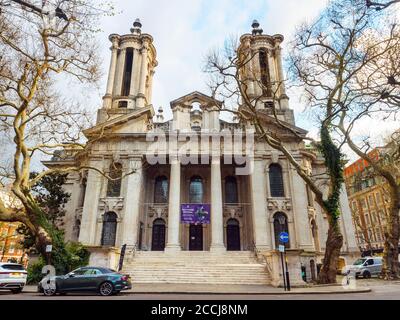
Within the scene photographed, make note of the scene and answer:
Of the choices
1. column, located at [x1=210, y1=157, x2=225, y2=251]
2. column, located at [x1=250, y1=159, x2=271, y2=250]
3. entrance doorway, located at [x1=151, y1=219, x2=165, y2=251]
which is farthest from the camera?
entrance doorway, located at [x1=151, y1=219, x2=165, y2=251]

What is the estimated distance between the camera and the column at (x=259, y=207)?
22.7 m

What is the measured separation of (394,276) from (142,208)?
19.4m

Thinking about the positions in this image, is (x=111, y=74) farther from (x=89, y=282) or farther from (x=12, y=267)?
(x=89, y=282)

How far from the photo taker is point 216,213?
76.6 feet

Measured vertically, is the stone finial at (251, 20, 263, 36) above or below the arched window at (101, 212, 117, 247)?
above

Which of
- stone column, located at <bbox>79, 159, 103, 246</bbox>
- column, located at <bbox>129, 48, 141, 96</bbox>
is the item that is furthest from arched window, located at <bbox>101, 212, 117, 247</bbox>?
column, located at <bbox>129, 48, 141, 96</bbox>

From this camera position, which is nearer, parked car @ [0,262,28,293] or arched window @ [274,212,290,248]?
parked car @ [0,262,28,293]

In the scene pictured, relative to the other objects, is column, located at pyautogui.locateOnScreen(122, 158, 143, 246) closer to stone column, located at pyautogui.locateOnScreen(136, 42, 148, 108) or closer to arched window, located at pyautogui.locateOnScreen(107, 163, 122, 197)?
arched window, located at pyautogui.locateOnScreen(107, 163, 122, 197)

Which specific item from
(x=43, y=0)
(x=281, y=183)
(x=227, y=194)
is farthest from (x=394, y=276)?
(x=43, y=0)

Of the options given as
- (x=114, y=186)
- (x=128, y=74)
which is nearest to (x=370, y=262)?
(x=114, y=186)

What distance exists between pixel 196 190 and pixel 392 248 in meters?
16.5

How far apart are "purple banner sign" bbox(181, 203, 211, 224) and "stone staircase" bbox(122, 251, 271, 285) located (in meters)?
2.83

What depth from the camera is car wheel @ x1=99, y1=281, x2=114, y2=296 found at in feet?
35.8

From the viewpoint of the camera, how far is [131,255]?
21562 mm
